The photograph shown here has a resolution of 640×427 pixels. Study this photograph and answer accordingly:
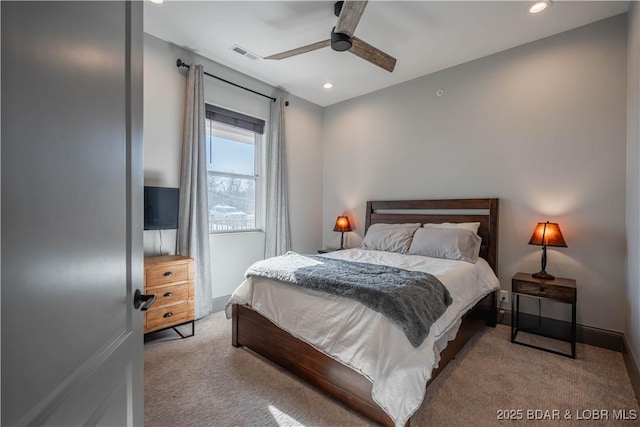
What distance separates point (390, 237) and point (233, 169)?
220 centimetres

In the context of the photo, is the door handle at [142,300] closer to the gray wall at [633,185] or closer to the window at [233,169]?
the window at [233,169]

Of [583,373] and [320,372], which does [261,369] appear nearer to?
[320,372]

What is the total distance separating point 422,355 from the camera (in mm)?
1588

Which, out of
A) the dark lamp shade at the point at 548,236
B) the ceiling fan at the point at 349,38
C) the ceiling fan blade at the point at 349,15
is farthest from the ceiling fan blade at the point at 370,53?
the dark lamp shade at the point at 548,236

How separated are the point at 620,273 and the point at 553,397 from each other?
58.4 inches

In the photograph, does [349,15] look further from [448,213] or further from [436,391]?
[436,391]

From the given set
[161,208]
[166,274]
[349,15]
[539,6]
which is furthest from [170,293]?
[539,6]

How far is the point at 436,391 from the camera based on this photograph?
1.95 m

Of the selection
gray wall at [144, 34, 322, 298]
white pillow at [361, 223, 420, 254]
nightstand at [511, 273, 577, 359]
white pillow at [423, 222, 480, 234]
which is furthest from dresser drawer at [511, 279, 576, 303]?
gray wall at [144, 34, 322, 298]

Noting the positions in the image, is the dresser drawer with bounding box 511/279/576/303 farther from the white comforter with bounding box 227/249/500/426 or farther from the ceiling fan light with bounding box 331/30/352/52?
the ceiling fan light with bounding box 331/30/352/52

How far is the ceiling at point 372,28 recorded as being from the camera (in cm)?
250

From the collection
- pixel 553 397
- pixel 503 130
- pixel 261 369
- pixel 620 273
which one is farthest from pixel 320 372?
pixel 503 130

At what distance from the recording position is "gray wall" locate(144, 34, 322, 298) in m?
2.97

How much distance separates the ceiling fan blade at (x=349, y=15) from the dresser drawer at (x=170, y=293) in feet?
8.53
